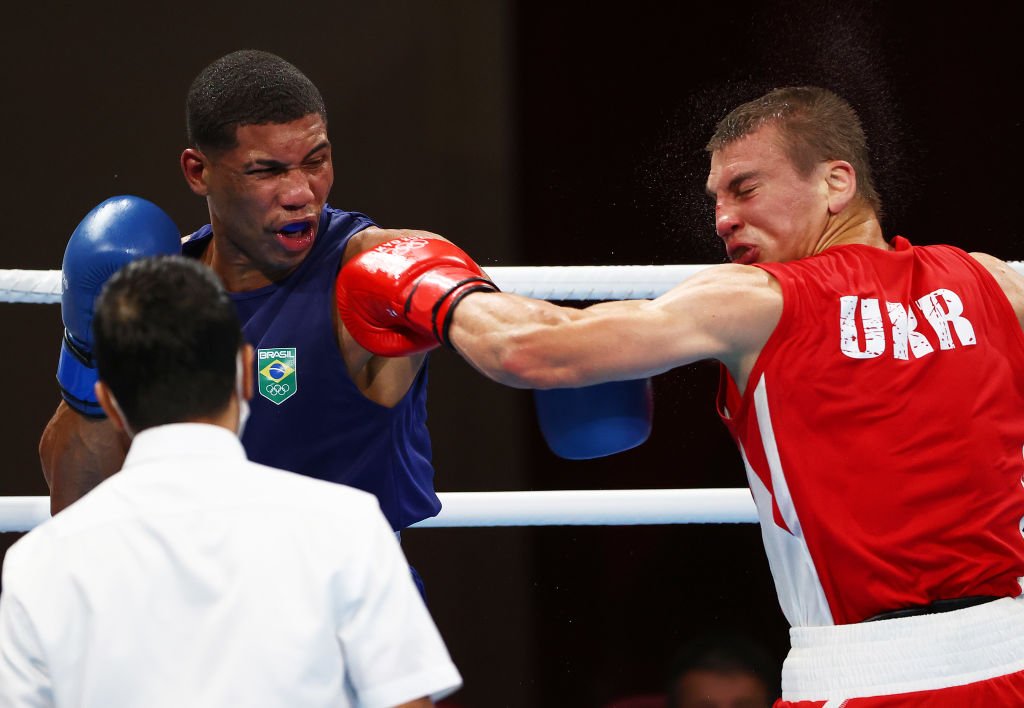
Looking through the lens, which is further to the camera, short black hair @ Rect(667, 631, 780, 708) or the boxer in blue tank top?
short black hair @ Rect(667, 631, 780, 708)

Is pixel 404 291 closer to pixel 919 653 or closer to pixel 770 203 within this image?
pixel 770 203

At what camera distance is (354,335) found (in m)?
1.83

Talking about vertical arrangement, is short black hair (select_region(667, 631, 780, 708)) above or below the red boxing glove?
below

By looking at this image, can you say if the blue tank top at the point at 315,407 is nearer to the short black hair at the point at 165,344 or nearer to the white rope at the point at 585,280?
the white rope at the point at 585,280

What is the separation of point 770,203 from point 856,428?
1.41 feet

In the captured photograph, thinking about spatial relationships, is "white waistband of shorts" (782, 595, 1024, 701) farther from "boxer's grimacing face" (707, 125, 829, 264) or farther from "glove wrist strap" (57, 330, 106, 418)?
"glove wrist strap" (57, 330, 106, 418)

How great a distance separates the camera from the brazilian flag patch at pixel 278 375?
1881mm

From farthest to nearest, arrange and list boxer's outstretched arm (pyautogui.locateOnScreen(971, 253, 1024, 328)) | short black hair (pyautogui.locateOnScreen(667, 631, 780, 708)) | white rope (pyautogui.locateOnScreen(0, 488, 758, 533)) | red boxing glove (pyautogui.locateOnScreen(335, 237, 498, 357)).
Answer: short black hair (pyautogui.locateOnScreen(667, 631, 780, 708))
white rope (pyautogui.locateOnScreen(0, 488, 758, 533))
boxer's outstretched arm (pyautogui.locateOnScreen(971, 253, 1024, 328))
red boxing glove (pyautogui.locateOnScreen(335, 237, 498, 357))

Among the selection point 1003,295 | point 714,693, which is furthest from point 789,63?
point 1003,295

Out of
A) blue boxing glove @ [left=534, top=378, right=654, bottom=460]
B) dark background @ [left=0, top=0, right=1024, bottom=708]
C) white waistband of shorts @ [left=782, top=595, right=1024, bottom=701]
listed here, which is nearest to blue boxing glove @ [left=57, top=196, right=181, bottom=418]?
blue boxing glove @ [left=534, top=378, right=654, bottom=460]

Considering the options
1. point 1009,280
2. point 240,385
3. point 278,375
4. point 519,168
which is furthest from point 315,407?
point 519,168

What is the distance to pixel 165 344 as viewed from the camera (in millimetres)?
1108

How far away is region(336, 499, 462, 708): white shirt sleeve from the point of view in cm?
110

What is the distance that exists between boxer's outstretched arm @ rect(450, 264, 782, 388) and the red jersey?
0.15 feet
